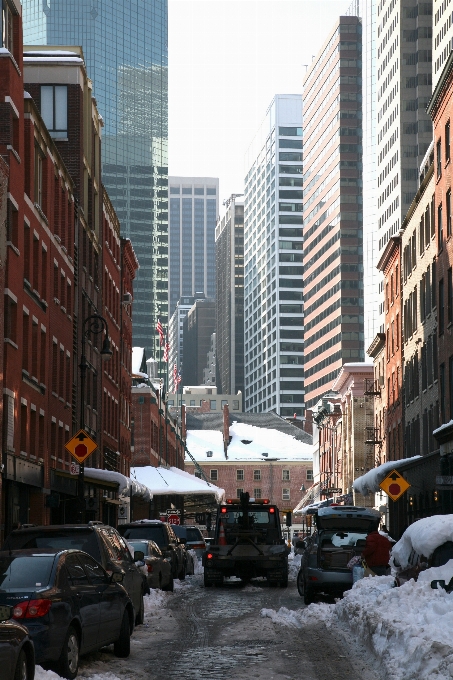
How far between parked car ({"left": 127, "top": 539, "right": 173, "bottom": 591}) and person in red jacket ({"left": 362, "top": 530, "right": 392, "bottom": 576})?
18.9 ft

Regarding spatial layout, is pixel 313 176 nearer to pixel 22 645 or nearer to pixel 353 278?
pixel 353 278

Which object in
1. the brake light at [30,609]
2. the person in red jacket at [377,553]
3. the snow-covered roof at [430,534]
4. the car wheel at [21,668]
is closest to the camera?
the car wheel at [21,668]

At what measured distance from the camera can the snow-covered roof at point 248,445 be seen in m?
149

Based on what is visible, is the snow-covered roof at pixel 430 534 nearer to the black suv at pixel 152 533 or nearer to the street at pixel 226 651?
the street at pixel 226 651

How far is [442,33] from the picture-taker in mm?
114312

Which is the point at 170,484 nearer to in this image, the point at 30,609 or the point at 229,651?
the point at 229,651

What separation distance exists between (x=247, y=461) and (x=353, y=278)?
3404 centimetres

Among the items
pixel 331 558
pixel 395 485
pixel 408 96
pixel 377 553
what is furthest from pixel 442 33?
pixel 377 553

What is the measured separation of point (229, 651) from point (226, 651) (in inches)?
1.8

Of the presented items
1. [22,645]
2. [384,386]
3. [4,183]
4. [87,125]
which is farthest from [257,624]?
[384,386]

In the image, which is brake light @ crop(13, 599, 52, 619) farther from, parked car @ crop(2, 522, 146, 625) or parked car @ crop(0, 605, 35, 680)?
parked car @ crop(2, 522, 146, 625)

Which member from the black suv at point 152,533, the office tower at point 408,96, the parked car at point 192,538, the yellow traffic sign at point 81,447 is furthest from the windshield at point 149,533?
the office tower at point 408,96

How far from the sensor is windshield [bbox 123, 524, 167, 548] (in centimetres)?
3219

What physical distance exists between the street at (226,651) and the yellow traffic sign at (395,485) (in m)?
9.15
